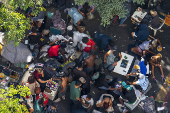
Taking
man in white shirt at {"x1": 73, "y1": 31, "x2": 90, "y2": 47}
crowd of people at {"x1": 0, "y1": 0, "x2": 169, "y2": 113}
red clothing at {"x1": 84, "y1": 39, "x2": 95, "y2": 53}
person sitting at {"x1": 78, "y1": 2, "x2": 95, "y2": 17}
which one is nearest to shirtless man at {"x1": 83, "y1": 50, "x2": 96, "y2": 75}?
crowd of people at {"x1": 0, "y1": 0, "x2": 169, "y2": 113}

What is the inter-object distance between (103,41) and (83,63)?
1683 millimetres

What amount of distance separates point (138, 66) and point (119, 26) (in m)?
2.81

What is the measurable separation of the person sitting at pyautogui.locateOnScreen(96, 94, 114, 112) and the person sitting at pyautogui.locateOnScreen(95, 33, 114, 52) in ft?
8.99

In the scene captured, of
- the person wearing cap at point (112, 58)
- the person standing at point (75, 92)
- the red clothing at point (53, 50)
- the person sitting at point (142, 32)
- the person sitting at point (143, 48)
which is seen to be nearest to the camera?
the person standing at point (75, 92)

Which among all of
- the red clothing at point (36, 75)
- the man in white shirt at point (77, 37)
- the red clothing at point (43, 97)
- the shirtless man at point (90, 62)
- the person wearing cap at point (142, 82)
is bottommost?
the red clothing at point (43, 97)

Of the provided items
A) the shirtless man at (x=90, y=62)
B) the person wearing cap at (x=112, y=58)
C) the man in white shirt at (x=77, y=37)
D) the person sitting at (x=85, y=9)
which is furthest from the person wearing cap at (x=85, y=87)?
the person sitting at (x=85, y=9)

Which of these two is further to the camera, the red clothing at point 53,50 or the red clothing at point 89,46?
the red clothing at point 89,46

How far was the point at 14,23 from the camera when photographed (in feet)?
28.5

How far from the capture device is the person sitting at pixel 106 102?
10773 mm

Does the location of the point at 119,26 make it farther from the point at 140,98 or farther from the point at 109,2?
the point at 140,98

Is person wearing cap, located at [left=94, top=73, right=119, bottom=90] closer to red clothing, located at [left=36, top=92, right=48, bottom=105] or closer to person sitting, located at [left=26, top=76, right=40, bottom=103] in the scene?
red clothing, located at [left=36, top=92, right=48, bottom=105]

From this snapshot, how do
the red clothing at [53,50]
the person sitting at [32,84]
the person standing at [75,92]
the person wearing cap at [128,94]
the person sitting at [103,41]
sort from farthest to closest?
the person sitting at [103,41]
the red clothing at [53,50]
the person wearing cap at [128,94]
the person sitting at [32,84]
the person standing at [75,92]

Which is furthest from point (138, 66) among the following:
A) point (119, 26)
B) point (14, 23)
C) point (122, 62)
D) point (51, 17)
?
point (14, 23)

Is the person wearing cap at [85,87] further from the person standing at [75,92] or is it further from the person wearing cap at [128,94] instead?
the person wearing cap at [128,94]
